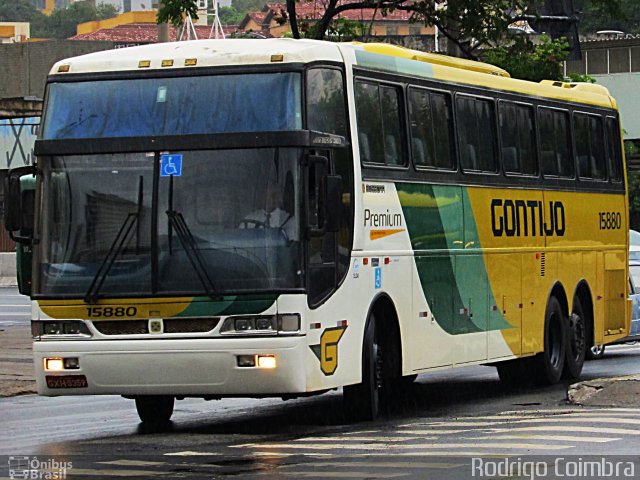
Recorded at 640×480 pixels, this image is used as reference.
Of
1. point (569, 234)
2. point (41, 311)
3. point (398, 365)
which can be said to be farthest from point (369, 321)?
point (569, 234)

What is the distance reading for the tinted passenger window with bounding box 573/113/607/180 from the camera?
66.9 feet

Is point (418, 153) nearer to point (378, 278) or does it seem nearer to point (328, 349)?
point (378, 278)

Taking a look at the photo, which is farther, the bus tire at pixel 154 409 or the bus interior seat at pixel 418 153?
the bus interior seat at pixel 418 153

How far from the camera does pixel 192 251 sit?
1330cm

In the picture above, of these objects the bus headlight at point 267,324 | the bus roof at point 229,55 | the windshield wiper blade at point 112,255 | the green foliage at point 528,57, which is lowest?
the bus headlight at point 267,324

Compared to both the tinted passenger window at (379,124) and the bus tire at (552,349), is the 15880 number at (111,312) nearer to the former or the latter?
the tinted passenger window at (379,124)

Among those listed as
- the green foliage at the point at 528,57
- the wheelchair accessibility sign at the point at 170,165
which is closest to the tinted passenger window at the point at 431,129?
the wheelchair accessibility sign at the point at 170,165

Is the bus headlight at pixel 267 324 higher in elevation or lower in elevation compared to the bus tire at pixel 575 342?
higher

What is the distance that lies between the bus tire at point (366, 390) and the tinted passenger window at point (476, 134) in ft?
9.91

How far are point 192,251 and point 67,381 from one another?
151cm

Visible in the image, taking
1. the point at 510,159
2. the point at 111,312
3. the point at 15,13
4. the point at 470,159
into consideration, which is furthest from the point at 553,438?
the point at 15,13

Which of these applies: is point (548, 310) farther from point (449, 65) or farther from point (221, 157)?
point (221, 157)

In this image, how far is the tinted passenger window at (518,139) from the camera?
18.0m

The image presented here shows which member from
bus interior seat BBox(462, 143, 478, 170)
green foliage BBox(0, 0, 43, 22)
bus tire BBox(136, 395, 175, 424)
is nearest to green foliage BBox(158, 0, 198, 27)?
bus interior seat BBox(462, 143, 478, 170)
